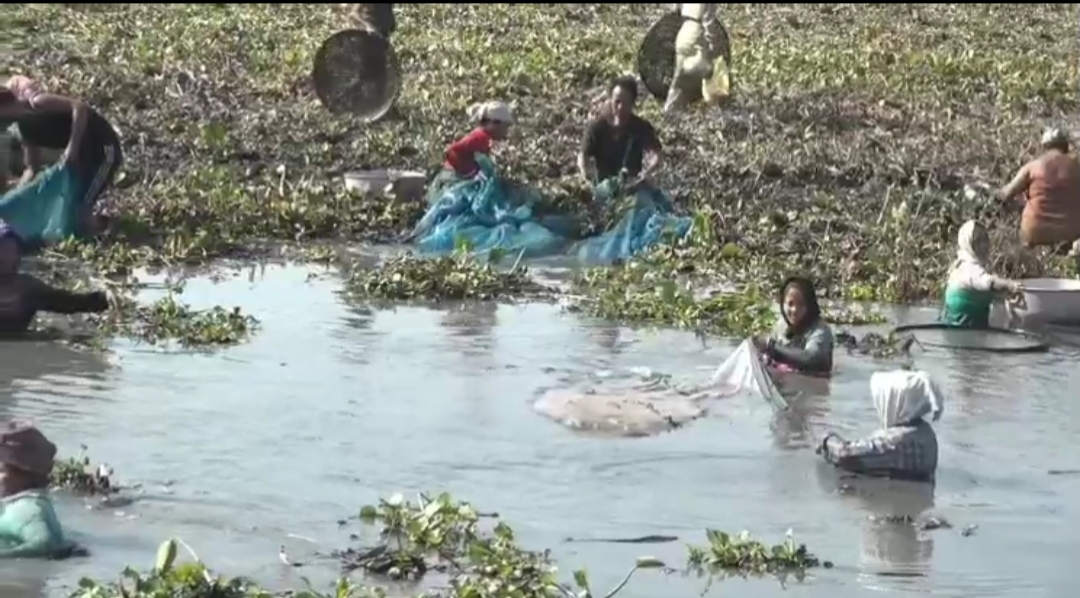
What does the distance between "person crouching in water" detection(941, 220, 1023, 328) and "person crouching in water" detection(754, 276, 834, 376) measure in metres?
1.43

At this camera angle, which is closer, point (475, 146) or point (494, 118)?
point (494, 118)

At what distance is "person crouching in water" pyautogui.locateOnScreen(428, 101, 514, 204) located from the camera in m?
14.6

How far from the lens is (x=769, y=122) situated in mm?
18547

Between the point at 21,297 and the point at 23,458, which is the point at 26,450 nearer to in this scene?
the point at 23,458

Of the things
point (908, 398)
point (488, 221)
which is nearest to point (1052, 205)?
point (488, 221)

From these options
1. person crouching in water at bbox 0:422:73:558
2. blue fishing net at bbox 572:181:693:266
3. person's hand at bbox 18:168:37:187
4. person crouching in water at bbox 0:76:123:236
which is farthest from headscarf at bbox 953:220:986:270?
person crouching in water at bbox 0:422:73:558

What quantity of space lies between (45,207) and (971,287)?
552cm

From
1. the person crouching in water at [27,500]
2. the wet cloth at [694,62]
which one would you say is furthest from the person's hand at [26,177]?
the wet cloth at [694,62]

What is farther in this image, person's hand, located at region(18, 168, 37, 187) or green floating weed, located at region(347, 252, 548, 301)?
person's hand, located at region(18, 168, 37, 187)

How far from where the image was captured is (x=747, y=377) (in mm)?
10492

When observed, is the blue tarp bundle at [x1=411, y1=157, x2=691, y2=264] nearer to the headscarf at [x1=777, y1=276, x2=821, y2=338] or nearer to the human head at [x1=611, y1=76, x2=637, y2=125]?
the human head at [x1=611, y1=76, x2=637, y2=125]

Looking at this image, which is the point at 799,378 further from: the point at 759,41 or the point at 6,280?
the point at 759,41

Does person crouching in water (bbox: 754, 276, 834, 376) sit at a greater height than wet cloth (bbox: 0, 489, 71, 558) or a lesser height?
greater

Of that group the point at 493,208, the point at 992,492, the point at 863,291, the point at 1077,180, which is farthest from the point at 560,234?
the point at 992,492
